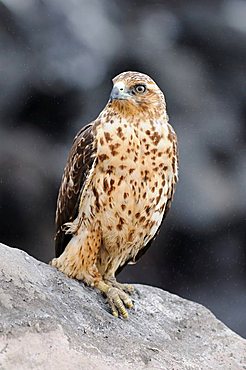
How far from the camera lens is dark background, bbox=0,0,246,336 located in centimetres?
704

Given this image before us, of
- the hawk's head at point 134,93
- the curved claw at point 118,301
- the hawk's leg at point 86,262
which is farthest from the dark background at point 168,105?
the hawk's head at point 134,93

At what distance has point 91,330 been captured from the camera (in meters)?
3.49

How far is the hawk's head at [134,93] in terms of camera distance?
3.92 meters

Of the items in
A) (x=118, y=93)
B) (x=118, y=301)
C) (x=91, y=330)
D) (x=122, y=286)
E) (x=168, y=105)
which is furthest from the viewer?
(x=168, y=105)

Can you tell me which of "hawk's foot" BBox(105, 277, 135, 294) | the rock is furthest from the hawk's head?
"hawk's foot" BBox(105, 277, 135, 294)

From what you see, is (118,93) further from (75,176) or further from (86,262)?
(86,262)

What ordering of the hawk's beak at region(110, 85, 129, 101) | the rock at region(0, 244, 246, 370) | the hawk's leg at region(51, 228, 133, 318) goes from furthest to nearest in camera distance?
the hawk's leg at region(51, 228, 133, 318) → the hawk's beak at region(110, 85, 129, 101) → the rock at region(0, 244, 246, 370)

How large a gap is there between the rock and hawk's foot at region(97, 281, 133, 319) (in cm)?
4

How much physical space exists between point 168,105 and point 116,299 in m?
3.33

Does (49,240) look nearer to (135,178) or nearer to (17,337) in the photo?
(135,178)

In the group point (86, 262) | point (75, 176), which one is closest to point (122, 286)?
point (86, 262)

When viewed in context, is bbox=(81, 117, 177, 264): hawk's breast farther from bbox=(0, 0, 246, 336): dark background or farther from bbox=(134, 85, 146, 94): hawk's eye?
bbox=(0, 0, 246, 336): dark background

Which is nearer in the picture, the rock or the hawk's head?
the rock

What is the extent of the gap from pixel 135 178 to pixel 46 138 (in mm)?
3135
